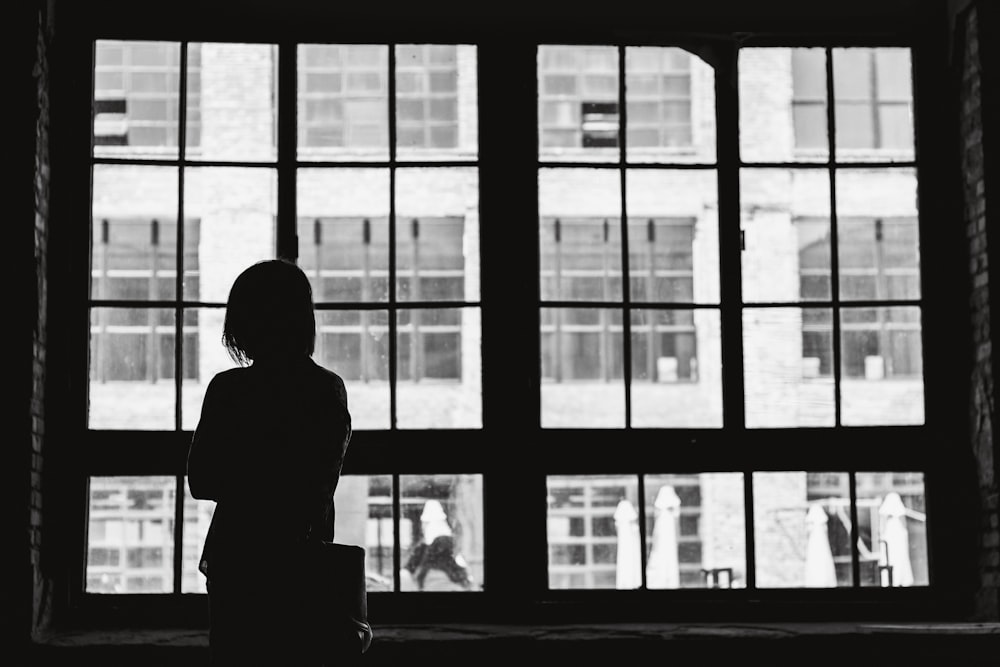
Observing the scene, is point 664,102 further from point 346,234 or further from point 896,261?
point 896,261

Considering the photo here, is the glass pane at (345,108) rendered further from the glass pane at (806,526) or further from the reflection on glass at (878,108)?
the glass pane at (806,526)

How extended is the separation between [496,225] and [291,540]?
2177 millimetres

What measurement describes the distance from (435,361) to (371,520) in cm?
62

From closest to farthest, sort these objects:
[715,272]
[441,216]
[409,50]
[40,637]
Answer: 1. [40,637]
2. [409,50]
3. [715,272]
4. [441,216]

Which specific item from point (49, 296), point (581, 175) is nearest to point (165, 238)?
point (49, 296)

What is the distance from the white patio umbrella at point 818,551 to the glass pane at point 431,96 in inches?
70.1

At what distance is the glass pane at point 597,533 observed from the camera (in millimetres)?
4457

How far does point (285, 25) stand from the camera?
14.5 feet

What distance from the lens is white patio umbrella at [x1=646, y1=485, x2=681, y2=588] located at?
4.78m

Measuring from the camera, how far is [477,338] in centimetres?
448

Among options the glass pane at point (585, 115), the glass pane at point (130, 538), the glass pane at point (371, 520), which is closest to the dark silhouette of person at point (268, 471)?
the glass pane at point (371, 520)

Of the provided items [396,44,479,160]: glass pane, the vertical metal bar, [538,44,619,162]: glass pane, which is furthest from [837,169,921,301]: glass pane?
[396,44,479,160]: glass pane

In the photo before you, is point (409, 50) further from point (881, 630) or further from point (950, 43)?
point (881, 630)

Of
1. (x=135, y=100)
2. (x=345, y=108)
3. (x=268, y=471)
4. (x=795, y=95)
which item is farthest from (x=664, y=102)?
(x=268, y=471)
